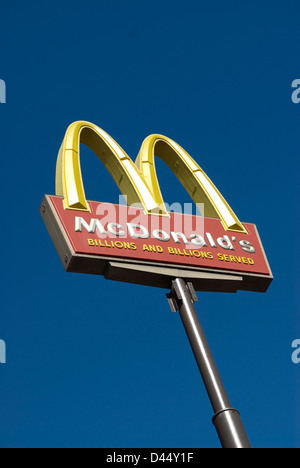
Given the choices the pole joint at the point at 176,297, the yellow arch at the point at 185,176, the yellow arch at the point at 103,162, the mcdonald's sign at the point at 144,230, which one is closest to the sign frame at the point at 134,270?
the mcdonald's sign at the point at 144,230

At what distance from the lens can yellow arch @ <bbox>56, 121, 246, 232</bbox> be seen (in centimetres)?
1266

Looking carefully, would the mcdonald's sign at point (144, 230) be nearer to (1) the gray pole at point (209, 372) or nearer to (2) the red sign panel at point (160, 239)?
(2) the red sign panel at point (160, 239)

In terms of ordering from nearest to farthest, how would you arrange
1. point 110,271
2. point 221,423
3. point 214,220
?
point 221,423, point 110,271, point 214,220

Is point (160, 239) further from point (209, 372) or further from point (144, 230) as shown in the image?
point (209, 372)

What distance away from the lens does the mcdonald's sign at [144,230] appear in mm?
11539

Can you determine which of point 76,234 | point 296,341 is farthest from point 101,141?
point 296,341

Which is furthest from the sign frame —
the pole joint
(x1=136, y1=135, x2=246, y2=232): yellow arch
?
(x1=136, y1=135, x2=246, y2=232): yellow arch

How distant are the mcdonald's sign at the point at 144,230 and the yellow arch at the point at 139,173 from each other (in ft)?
0.06

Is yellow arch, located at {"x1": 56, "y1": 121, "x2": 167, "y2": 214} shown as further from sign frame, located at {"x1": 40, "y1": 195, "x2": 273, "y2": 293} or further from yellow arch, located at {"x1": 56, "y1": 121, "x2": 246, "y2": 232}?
sign frame, located at {"x1": 40, "y1": 195, "x2": 273, "y2": 293}

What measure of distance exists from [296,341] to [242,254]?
2215 millimetres

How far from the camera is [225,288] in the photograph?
12.5 meters

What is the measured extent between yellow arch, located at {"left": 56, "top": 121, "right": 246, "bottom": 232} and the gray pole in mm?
1906
